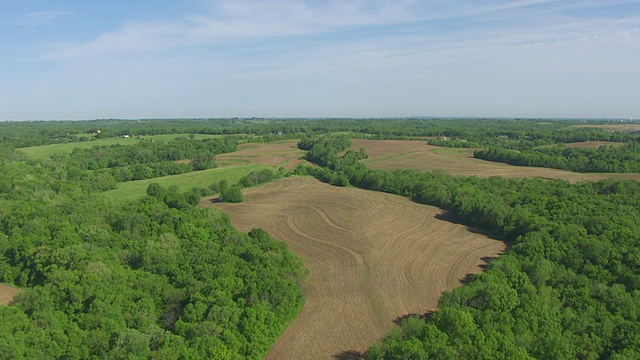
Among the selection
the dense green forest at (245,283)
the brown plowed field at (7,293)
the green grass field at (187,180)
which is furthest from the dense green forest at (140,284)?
the green grass field at (187,180)

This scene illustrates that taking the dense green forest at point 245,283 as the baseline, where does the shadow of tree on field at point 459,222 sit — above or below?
below

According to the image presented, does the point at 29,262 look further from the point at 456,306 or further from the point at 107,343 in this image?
the point at 456,306

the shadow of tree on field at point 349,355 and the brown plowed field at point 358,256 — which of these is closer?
the shadow of tree on field at point 349,355

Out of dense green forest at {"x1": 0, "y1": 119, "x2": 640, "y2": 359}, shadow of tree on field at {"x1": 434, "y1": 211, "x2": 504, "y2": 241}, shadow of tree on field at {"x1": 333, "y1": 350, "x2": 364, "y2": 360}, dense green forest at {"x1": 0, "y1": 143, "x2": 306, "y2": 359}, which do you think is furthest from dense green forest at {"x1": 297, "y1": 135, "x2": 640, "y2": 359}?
dense green forest at {"x1": 0, "y1": 143, "x2": 306, "y2": 359}

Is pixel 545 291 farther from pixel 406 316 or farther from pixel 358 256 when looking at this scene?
pixel 358 256

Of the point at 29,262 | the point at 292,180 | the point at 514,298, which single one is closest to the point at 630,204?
the point at 514,298

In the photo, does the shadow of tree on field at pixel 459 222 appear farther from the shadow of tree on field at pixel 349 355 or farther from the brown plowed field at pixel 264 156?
the brown plowed field at pixel 264 156

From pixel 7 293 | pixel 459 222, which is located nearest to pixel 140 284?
pixel 7 293
